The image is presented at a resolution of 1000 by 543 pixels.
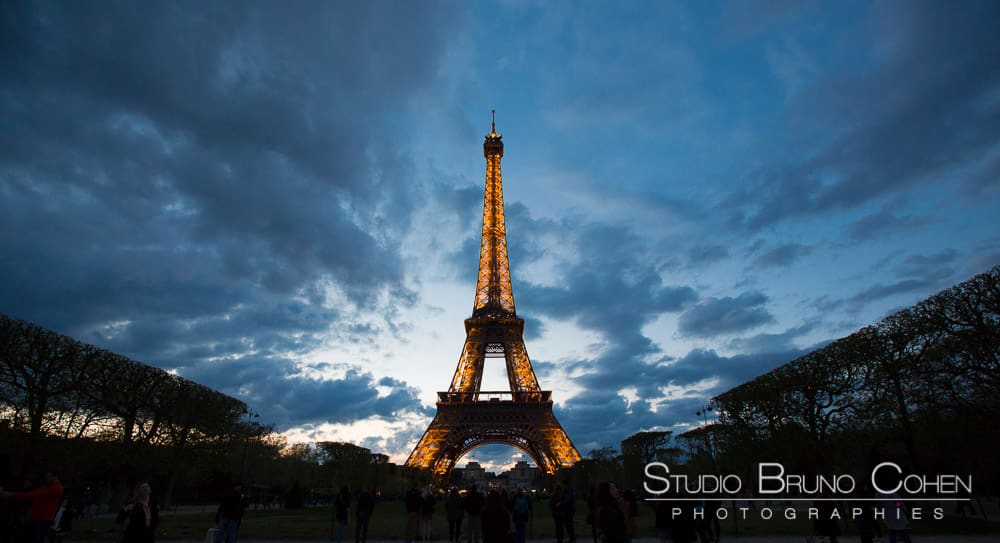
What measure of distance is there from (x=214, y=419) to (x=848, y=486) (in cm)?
3437

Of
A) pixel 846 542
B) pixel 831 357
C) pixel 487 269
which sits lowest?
pixel 846 542

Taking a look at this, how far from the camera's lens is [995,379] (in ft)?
63.6

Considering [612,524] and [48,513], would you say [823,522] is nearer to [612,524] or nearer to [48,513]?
[612,524]

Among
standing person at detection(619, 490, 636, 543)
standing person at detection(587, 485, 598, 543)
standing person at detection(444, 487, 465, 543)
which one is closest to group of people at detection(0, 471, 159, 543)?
standing person at detection(619, 490, 636, 543)

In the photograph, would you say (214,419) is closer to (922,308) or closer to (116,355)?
(116,355)

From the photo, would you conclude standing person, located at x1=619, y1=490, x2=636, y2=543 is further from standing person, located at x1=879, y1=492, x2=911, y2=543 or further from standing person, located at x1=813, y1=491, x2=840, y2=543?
standing person, located at x1=879, y1=492, x2=911, y2=543

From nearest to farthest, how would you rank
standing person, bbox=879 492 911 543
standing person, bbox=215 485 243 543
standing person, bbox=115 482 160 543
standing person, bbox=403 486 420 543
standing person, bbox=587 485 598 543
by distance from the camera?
standing person, bbox=115 482 160 543, standing person, bbox=879 492 911 543, standing person, bbox=587 485 598 543, standing person, bbox=215 485 243 543, standing person, bbox=403 486 420 543

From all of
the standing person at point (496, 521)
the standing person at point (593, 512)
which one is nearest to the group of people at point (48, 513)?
the standing person at point (496, 521)

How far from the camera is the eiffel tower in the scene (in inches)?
1940

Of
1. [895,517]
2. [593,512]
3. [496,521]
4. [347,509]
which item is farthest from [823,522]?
[347,509]

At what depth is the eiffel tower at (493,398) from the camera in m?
49.3

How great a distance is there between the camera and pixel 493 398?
5259 centimetres

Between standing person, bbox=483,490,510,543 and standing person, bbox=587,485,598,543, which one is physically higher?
standing person, bbox=483,490,510,543

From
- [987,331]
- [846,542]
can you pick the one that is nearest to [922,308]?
[987,331]
